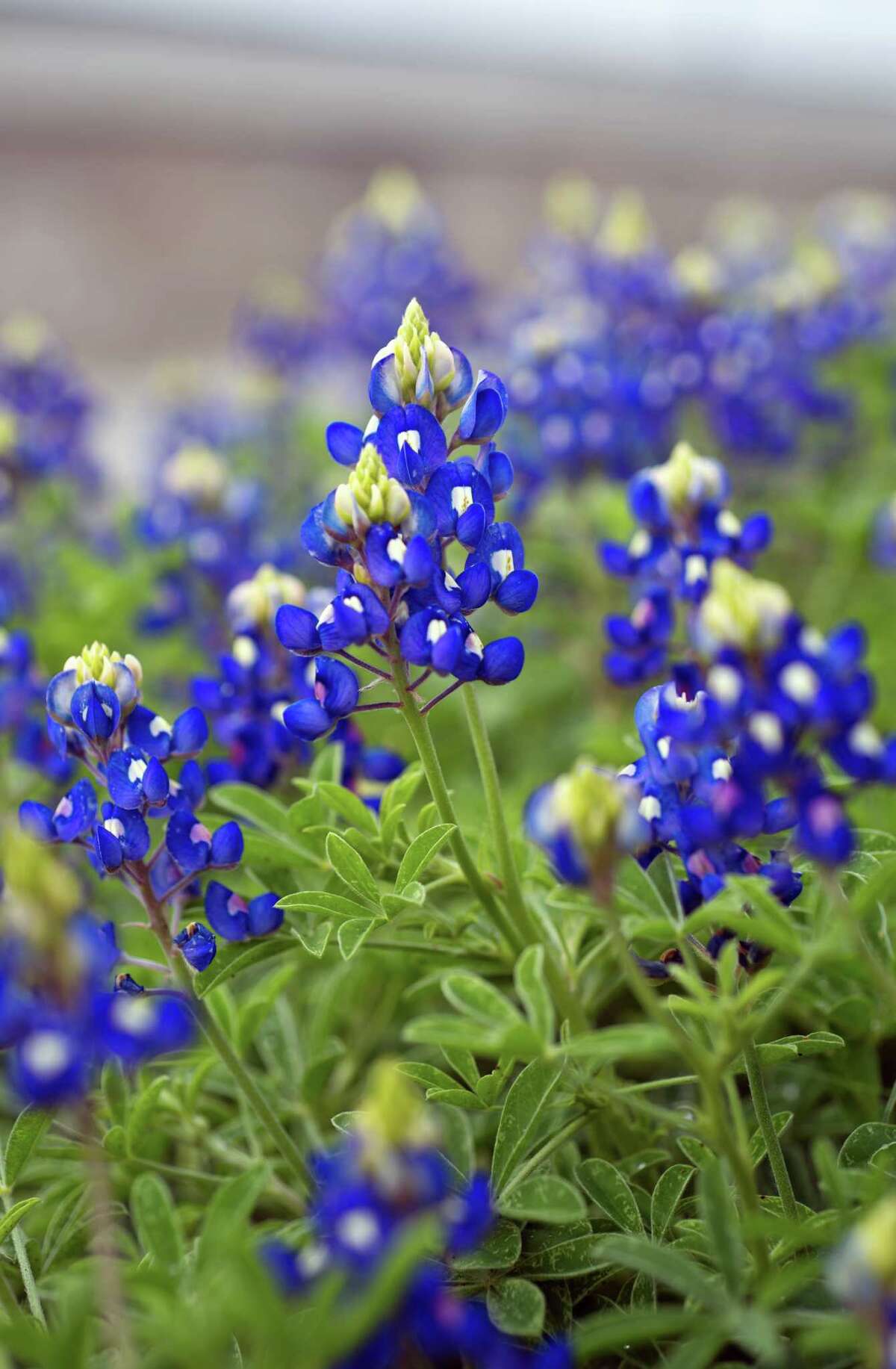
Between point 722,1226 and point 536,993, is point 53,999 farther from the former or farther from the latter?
point 722,1226

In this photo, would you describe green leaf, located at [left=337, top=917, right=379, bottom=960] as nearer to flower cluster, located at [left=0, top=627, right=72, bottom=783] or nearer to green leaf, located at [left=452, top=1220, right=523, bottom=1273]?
green leaf, located at [left=452, top=1220, right=523, bottom=1273]

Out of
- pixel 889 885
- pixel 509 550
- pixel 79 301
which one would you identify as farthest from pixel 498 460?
pixel 79 301

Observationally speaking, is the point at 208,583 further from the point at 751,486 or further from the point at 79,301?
the point at 79,301

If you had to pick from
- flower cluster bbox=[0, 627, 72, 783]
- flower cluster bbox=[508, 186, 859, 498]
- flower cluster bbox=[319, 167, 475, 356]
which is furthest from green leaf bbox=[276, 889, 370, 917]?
flower cluster bbox=[319, 167, 475, 356]

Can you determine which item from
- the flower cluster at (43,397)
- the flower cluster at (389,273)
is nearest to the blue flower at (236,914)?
the flower cluster at (43,397)

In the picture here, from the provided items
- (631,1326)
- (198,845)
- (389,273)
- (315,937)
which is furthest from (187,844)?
(389,273)

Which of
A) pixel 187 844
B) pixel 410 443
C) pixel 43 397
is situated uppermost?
pixel 43 397
